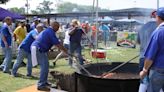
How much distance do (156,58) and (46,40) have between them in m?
3.72

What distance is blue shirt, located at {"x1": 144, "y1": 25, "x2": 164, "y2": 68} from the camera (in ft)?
16.7

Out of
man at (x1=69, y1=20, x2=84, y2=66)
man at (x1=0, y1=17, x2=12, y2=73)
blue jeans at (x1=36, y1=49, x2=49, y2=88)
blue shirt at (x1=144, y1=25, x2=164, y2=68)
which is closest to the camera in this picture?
blue shirt at (x1=144, y1=25, x2=164, y2=68)

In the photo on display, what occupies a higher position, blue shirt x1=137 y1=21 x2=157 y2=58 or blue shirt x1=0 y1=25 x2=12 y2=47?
blue shirt x1=137 y1=21 x2=157 y2=58

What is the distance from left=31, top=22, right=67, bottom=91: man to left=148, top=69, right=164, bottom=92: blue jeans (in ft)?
10.9

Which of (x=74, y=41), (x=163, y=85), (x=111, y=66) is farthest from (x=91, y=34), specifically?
(x=163, y=85)

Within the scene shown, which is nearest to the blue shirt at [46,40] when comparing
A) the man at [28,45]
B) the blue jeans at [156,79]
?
the man at [28,45]

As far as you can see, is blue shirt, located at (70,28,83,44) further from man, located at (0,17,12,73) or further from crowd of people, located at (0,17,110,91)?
man, located at (0,17,12,73)

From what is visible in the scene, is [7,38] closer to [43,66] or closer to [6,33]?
[6,33]

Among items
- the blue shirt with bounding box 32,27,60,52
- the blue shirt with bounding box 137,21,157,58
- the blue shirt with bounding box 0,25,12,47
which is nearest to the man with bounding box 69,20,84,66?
the blue shirt with bounding box 0,25,12,47

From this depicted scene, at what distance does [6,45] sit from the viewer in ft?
36.8

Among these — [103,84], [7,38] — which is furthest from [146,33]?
[7,38]

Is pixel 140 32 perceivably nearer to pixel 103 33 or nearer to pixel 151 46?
pixel 151 46

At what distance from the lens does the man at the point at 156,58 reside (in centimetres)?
509

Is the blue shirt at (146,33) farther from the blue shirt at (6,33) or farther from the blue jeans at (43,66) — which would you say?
the blue shirt at (6,33)
